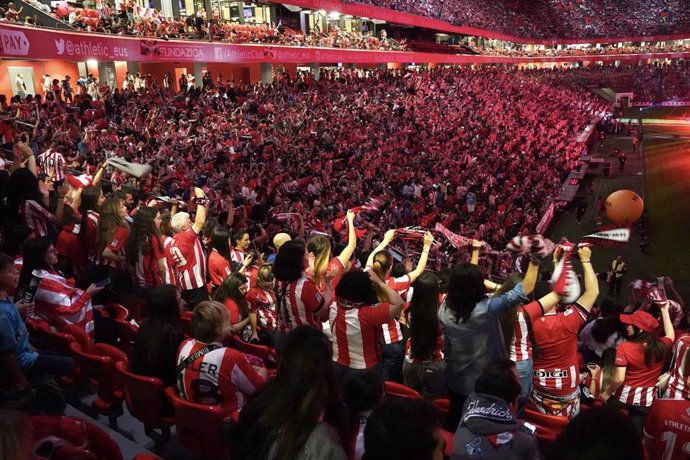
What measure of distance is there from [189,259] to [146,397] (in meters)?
2.01

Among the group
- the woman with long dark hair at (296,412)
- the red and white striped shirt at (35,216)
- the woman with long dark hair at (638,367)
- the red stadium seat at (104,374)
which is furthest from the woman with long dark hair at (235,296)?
the woman with long dark hair at (638,367)

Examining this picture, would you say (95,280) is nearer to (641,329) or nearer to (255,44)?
(641,329)

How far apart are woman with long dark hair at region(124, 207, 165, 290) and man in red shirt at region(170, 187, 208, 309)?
0.17 meters

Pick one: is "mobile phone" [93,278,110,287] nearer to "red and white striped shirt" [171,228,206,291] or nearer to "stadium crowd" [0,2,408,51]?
"red and white striped shirt" [171,228,206,291]

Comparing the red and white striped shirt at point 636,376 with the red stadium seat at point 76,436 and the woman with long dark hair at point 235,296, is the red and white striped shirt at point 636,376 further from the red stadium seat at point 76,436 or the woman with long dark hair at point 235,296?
the red stadium seat at point 76,436

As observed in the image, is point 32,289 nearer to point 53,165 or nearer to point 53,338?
point 53,338

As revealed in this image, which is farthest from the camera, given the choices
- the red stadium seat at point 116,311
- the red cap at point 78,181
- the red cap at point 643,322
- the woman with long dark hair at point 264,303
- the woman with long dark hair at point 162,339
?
the red cap at point 78,181

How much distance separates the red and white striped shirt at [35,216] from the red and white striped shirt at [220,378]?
3.45 m

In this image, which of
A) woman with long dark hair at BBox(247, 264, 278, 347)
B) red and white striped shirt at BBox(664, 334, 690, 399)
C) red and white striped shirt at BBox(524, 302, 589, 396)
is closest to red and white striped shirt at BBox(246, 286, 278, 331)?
woman with long dark hair at BBox(247, 264, 278, 347)

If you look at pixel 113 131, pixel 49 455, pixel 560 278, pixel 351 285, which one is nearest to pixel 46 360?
pixel 49 455

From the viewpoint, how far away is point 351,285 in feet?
11.2

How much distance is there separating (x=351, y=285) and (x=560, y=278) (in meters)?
1.24

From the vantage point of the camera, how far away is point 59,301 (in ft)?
13.4

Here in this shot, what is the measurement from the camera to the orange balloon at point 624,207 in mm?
4973
